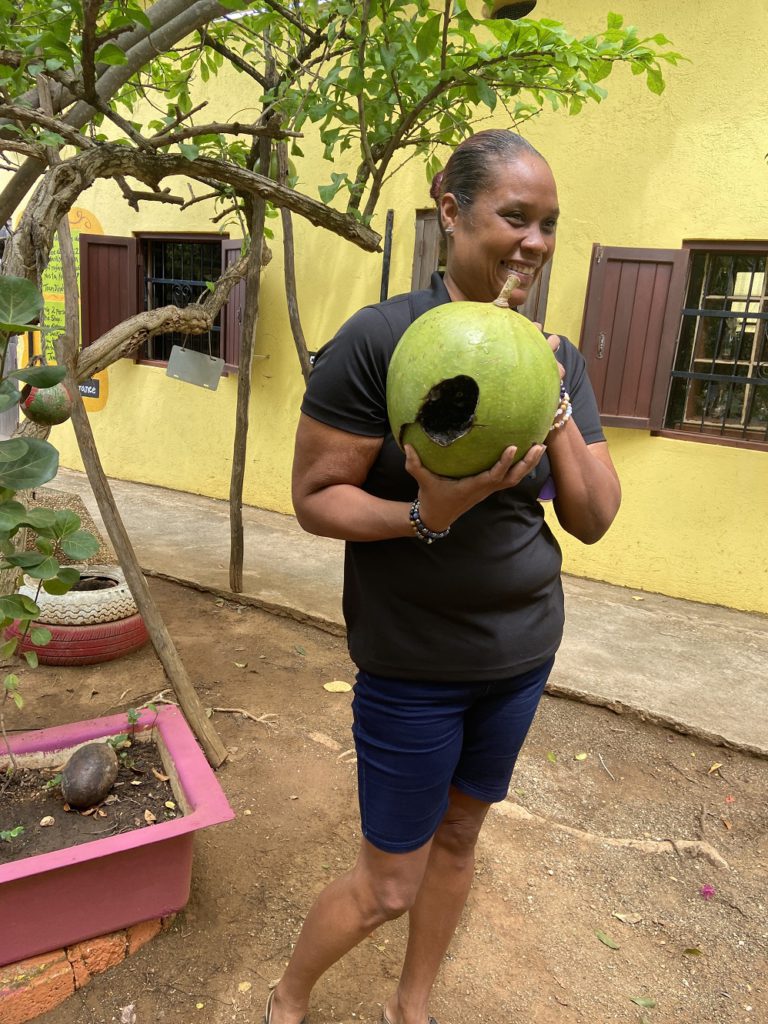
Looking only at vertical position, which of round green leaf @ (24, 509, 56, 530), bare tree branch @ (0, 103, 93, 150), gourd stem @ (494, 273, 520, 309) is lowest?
round green leaf @ (24, 509, 56, 530)

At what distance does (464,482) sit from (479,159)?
58 cm

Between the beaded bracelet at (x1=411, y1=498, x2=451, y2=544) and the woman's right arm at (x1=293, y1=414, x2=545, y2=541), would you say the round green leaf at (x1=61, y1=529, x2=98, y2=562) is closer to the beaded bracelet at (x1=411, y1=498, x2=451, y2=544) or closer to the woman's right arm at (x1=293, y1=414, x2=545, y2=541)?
the woman's right arm at (x1=293, y1=414, x2=545, y2=541)

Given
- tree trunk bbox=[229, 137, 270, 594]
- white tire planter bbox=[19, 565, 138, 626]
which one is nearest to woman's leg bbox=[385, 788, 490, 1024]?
white tire planter bbox=[19, 565, 138, 626]

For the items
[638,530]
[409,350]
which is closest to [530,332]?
[409,350]

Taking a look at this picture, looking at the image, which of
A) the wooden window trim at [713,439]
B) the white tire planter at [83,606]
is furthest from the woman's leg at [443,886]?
the wooden window trim at [713,439]

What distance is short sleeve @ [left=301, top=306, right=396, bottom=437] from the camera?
124 centimetres

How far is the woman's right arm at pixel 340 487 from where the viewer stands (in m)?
1.24

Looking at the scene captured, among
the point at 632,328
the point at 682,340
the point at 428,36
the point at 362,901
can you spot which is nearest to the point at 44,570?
the point at 362,901

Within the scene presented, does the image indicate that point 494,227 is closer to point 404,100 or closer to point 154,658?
point 404,100

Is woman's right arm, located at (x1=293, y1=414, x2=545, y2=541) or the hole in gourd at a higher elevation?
the hole in gourd

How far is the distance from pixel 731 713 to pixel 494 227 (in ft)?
9.36

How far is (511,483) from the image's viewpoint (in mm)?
1099

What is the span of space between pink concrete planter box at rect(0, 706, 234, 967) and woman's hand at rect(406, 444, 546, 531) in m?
1.16

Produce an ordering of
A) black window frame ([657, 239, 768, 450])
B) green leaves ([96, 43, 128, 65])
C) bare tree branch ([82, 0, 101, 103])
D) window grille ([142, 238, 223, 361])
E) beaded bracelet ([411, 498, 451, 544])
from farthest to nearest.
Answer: window grille ([142, 238, 223, 361])
black window frame ([657, 239, 768, 450])
green leaves ([96, 43, 128, 65])
bare tree branch ([82, 0, 101, 103])
beaded bracelet ([411, 498, 451, 544])
